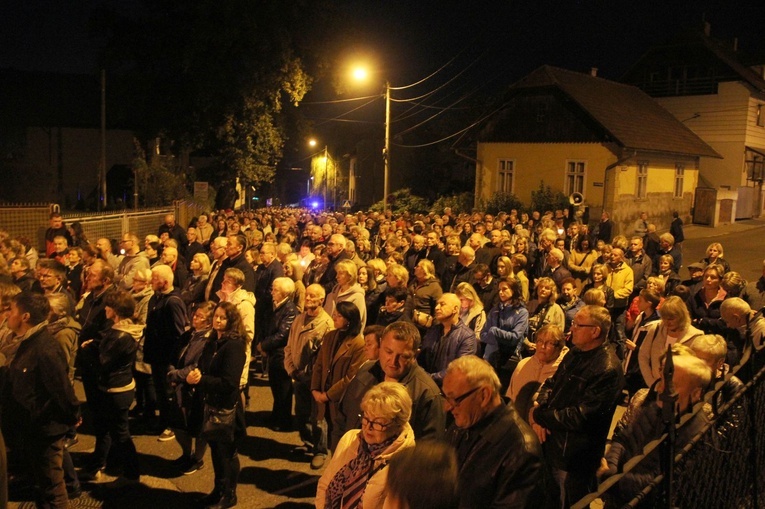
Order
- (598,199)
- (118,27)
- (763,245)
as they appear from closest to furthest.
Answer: (763,245), (598,199), (118,27)

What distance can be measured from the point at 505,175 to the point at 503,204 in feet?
8.49

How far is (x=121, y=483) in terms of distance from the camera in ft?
18.9

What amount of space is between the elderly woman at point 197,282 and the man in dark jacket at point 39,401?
3.29 meters

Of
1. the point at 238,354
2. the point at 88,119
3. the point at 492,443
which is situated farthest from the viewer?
the point at 88,119

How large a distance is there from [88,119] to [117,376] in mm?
43452

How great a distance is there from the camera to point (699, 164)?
35844 millimetres

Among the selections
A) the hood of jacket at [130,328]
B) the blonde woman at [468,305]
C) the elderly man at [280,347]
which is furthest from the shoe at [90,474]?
the blonde woman at [468,305]

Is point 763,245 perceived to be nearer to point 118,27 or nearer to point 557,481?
point 557,481

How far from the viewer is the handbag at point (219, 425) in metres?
5.16

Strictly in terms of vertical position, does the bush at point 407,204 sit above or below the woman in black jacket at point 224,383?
above

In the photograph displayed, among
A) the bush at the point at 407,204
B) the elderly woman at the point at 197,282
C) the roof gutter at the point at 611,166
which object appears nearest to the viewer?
the elderly woman at the point at 197,282

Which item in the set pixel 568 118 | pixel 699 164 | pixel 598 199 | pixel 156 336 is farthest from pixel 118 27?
pixel 699 164

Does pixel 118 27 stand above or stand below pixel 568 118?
Answer: above

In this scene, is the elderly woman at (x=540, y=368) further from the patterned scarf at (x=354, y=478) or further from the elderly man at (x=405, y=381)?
the patterned scarf at (x=354, y=478)
